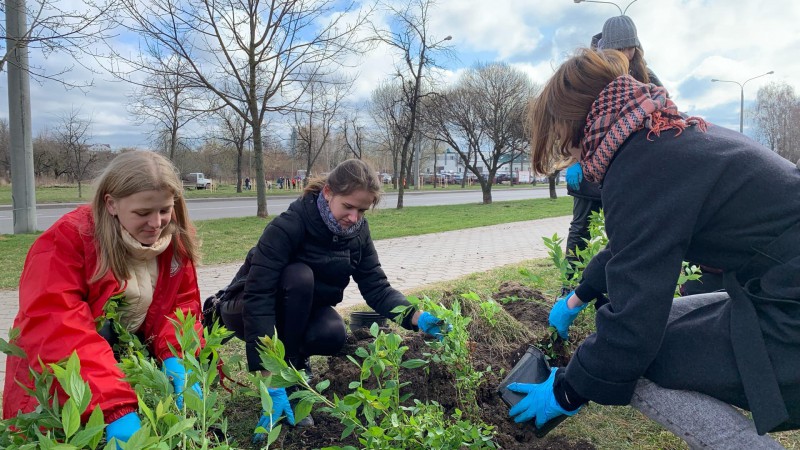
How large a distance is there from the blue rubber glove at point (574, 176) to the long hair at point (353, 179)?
4.89 ft

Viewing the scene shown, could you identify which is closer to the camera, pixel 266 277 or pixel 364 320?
pixel 266 277

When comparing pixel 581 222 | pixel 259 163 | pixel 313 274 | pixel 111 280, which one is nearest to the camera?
pixel 111 280

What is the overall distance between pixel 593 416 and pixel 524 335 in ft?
1.95

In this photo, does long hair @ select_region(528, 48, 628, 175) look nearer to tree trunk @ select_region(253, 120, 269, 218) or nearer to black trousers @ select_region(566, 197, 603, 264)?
black trousers @ select_region(566, 197, 603, 264)

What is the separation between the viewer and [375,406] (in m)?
1.39

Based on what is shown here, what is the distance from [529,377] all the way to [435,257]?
18.4ft

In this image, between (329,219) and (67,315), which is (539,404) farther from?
(67,315)

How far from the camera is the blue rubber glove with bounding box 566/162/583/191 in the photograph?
3453mm

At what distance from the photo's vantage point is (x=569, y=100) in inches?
63.1

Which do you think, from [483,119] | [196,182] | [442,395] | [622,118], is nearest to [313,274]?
[442,395]

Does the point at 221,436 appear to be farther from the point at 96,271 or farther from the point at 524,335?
the point at 524,335

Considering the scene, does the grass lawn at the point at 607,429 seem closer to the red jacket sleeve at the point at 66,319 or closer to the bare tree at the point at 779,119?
the red jacket sleeve at the point at 66,319

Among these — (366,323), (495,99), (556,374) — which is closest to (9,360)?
(556,374)

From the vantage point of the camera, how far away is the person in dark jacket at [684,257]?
1.38m
